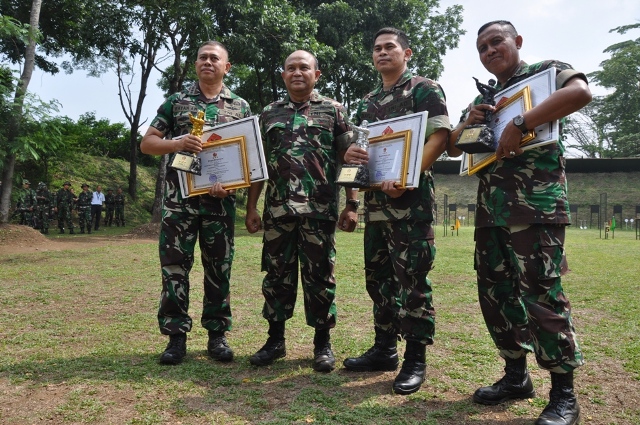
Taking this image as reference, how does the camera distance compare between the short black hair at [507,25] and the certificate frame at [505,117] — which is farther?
the short black hair at [507,25]

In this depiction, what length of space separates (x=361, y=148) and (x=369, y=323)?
216 cm

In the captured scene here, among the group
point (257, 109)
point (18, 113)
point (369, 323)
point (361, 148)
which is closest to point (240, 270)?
point (369, 323)

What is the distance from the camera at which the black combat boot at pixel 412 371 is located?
9.71ft

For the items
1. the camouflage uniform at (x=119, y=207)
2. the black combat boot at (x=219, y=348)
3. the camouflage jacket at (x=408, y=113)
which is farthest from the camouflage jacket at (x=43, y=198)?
the camouflage jacket at (x=408, y=113)

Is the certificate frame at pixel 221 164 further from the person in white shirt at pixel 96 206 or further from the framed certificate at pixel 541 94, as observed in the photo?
the person in white shirt at pixel 96 206

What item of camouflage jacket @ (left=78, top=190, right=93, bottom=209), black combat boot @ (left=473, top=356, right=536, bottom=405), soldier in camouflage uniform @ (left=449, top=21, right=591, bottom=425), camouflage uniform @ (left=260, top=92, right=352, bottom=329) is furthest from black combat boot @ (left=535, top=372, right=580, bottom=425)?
camouflage jacket @ (left=78, top=190, right=93, bottom=209)

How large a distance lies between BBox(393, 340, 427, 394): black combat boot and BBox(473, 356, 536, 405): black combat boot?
13.3 inches

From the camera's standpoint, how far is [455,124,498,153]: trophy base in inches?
103

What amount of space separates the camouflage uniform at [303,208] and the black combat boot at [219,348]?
38cm

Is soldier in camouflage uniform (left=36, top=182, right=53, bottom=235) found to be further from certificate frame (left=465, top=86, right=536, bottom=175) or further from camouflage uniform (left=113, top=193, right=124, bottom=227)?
certificate frame (left=465, top=86, right=536, bottom=175)

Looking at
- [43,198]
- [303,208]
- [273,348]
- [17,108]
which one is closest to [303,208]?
[303,208]

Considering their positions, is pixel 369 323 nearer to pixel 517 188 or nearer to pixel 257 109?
pixel 517 188

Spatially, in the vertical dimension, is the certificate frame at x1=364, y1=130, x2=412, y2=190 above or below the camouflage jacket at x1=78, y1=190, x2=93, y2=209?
below

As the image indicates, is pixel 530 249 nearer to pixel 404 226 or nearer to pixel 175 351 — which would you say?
pixel 404 226
